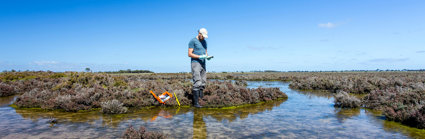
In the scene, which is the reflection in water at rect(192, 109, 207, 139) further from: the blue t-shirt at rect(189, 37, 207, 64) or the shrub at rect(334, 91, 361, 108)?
the shrub at rect(334, 91, 361, 108)

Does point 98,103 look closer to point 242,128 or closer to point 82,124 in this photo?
point 82,124

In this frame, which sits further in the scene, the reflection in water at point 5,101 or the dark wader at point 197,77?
the reflection in water at point 5,101

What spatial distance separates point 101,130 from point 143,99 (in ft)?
12.5

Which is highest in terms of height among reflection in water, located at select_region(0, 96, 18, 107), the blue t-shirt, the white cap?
the white cap

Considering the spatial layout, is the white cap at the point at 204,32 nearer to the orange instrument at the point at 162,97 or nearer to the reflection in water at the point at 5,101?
the orange instrument at the point at 162,97

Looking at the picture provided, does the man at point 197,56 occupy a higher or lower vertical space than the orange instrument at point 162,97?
higher

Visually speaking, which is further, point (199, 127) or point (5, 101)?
point (5, 101)

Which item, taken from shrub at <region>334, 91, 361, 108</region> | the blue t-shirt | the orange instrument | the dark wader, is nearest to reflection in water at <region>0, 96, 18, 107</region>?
the orange instrument

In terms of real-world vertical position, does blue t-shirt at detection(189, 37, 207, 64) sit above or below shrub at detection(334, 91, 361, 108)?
above

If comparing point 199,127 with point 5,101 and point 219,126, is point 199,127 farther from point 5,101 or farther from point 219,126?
point 5,101

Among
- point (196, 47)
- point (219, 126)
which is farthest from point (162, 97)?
point (219, 126)

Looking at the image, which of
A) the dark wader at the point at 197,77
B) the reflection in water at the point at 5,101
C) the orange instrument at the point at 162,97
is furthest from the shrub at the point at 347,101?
the reflection in water at the point at 5,101

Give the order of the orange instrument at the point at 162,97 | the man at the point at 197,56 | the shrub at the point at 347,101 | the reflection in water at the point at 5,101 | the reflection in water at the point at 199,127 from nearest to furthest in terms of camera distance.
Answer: the reflection in water at the point at 199,127 < the man at the point at 197,56 < the shrub at the point at 347,101 < the orange instrument at the point at 162,97 < the reflection in water at the point at 5,101

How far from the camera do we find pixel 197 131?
4738 millimetres
